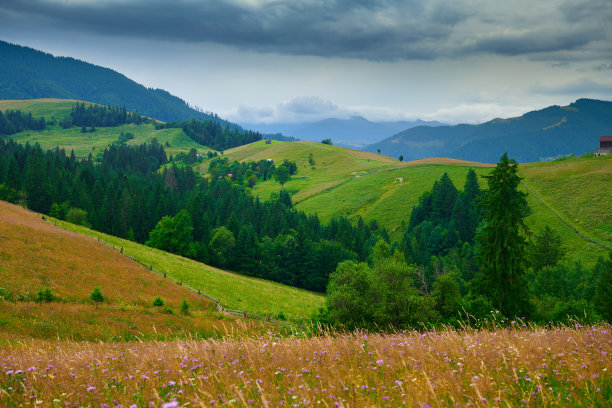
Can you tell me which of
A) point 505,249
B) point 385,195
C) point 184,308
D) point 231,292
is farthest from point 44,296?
point 385,195

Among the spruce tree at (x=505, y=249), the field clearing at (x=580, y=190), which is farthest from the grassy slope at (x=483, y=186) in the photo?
the spruce tree at (x=505, y=249)

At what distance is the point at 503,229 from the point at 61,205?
327 ft

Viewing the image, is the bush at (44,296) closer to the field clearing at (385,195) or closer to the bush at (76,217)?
the bush at (76,217)

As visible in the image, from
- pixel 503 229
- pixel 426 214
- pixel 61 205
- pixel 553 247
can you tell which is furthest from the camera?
pixel 426 214

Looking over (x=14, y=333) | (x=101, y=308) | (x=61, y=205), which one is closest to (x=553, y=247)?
(x=101, y=308)

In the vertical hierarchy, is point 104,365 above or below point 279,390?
below

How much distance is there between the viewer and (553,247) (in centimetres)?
8050

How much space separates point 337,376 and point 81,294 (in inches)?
1363

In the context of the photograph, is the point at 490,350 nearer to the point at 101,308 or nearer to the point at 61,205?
the point at 101,308

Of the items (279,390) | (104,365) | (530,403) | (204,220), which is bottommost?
(204,220)

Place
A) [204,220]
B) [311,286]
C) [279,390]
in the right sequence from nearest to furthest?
1. [279,390]
2. [311,286]
3. [204,220]

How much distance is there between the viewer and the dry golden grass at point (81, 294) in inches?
939

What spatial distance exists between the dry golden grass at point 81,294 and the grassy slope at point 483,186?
89275 millimetres

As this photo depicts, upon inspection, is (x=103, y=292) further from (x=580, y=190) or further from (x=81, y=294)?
(x=580, y=190)
